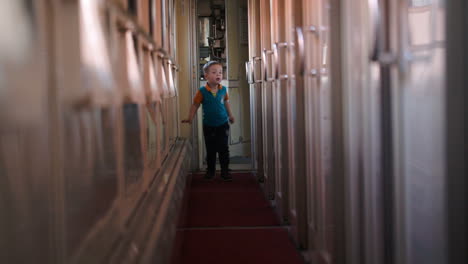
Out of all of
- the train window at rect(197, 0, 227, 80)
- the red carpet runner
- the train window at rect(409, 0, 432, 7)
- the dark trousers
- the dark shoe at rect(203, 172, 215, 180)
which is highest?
the train window at rect(197, 0, 227, 80)

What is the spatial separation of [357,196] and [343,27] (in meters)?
0.68

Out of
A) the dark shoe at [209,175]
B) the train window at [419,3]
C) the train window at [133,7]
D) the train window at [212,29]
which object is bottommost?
the dark shoe at [209,175]

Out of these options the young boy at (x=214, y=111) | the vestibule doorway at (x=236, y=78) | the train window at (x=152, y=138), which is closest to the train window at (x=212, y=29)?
the vestibule doorway at (x=236, y=78)

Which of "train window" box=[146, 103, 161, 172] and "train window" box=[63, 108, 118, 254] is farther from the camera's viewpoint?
"train window" box=[146, 103, 161, 172]

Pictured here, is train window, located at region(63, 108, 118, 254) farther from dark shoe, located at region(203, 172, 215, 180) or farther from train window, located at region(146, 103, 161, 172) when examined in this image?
dark shoe, located at region(203, 172, 215, 180)

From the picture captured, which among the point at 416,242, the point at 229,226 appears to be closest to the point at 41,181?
the point at 416,242

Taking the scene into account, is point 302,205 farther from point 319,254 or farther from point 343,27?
point 343,27

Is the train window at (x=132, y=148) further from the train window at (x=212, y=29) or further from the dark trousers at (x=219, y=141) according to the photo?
the train window at (x=212, y=29)

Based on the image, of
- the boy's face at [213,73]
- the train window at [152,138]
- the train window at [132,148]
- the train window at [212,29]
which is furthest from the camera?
the train window at [212,29]

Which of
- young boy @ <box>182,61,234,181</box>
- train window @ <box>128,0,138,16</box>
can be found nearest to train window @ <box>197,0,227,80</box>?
young boy @ <box>182,61,234,181</box>

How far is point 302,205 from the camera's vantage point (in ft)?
9.42

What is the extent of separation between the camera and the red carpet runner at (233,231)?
2.98 metres

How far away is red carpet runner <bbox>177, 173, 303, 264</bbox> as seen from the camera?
2979 millimetres

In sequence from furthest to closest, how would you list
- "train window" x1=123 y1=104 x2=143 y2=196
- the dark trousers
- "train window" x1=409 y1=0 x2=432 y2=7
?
the dark trousers → "train window" x1=123 y1=104 x2=143 y2=196 → "train window" x1=409 y1=0 x2=432 y2=7
